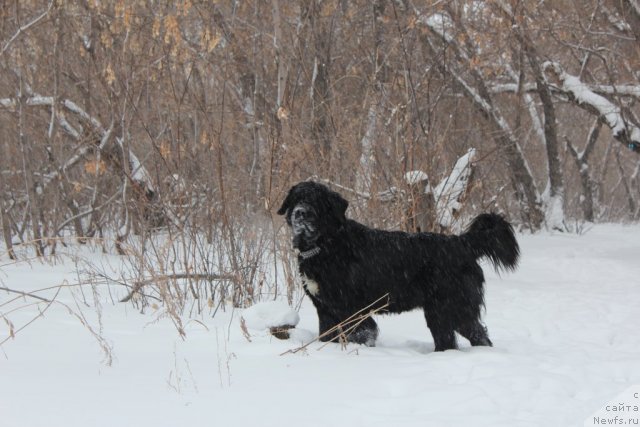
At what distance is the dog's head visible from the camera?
4664mm

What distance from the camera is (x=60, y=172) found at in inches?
412

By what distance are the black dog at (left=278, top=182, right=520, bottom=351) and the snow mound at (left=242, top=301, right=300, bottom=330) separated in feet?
0.75

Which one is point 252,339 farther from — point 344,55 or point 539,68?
point 539,68

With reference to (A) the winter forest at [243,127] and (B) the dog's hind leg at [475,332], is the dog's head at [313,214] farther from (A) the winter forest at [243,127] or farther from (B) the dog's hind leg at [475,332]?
Result: (B) the dog's hind leg at [475,332]

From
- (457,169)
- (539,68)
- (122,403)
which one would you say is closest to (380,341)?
(122,403)

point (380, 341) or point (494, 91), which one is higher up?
point (494, 91)

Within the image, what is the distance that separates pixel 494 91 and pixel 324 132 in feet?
25.2

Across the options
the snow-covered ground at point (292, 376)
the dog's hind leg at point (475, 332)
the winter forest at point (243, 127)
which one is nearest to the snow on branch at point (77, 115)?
the winter forest at point (243, 127)

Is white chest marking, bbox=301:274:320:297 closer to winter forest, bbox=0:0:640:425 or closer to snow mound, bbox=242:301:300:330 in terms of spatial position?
snow mound, bbox=242:301:300:330

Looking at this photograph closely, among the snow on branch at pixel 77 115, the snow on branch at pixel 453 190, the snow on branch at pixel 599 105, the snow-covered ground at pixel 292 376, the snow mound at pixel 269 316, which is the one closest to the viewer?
the snow-covered ground at pixel 292 376

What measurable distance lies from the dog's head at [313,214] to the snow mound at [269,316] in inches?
18.9

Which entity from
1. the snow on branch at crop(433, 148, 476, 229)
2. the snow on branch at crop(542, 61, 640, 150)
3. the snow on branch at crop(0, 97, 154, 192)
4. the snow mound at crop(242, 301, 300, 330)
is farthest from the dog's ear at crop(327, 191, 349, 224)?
the snow on branch at crop(542, 61, 640, 150)

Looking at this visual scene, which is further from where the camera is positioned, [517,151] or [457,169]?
[517,151]

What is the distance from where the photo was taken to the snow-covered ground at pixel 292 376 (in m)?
3.02
